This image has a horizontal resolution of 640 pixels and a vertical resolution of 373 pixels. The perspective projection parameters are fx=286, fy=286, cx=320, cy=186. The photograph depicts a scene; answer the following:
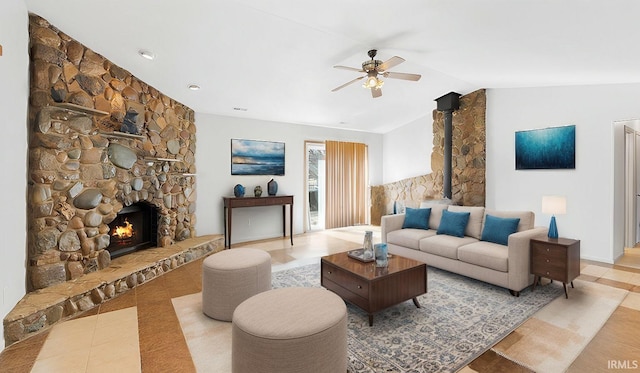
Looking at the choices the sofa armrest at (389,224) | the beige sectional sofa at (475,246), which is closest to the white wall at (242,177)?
the sofa armrest at (389,224)

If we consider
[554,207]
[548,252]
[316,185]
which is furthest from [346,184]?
[548,252]

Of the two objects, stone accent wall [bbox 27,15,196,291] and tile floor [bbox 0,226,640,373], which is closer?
tile floor [bbox 0,226,640,373]

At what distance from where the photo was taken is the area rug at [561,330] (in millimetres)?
2016

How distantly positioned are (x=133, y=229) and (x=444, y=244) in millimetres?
4337

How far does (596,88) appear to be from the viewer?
4.20 m

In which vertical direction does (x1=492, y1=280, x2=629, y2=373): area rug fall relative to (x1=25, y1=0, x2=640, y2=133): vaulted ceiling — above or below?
below

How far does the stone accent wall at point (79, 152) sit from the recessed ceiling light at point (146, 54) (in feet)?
1.69

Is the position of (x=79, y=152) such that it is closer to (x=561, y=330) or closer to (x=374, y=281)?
(x=374, y=281)

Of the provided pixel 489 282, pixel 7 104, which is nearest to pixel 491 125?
pixel 489 282

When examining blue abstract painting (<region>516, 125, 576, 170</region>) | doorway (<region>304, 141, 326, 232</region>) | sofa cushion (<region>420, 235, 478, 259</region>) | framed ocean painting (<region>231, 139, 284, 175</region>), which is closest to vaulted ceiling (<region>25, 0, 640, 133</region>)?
blue abstract painting (<region>516, 125, 576, 170</region>)

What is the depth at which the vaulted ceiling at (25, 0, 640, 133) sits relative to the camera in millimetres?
2375

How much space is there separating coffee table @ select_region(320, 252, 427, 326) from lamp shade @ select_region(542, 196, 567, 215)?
5.63ft

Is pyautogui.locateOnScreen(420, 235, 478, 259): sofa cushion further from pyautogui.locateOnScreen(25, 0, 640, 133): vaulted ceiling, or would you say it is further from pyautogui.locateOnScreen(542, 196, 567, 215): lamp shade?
pyautogui.locateOnScreen(25, 0, 640, 133): vaulted ceiling

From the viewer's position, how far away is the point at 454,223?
4.01 meters
